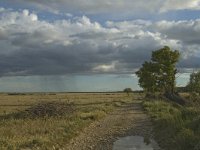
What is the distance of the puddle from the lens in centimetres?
1719

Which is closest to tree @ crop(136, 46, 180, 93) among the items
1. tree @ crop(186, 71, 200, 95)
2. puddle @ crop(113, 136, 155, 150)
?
tree @ crop(186, 71, 200, 95)

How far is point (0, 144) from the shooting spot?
1670 cm

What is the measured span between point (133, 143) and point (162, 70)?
57.2m

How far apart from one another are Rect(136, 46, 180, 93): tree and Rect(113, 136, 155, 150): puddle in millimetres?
53944

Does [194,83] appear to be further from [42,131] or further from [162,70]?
[42,131]

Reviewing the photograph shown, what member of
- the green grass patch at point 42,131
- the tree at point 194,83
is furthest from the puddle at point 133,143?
the tree at point 194,83

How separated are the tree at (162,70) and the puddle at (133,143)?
177ft

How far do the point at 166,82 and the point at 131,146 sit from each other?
57.9m

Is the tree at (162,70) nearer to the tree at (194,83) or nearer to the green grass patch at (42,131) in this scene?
the tree at (194,83)

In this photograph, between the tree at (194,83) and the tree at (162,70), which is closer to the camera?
the tree at (194,83)

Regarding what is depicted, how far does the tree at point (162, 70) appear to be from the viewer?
73750mm

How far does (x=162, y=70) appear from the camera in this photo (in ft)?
245

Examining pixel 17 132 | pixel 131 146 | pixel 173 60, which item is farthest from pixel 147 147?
A: pixel 173 60

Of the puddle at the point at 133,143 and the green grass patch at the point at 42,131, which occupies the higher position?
the green grass patch at the point at 42,131
